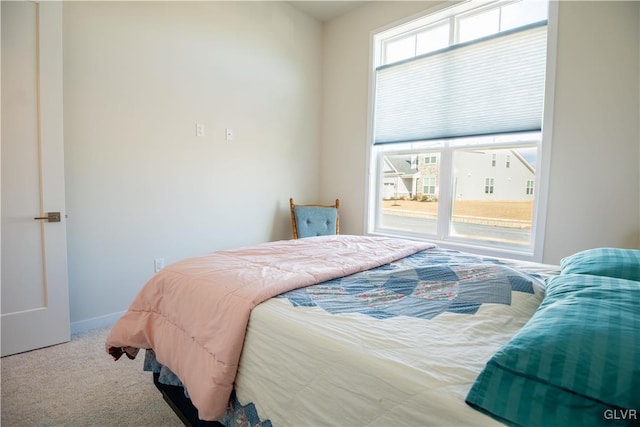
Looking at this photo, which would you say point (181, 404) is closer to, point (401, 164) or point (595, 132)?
point (401, 164)

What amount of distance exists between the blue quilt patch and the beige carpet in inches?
41.3

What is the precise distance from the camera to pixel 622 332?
2.06 ft

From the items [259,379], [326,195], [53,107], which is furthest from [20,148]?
[326,195]

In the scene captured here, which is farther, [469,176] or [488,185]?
[469,176]

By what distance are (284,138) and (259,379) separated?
306 cm

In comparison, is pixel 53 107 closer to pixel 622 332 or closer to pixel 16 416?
pixel 16 416

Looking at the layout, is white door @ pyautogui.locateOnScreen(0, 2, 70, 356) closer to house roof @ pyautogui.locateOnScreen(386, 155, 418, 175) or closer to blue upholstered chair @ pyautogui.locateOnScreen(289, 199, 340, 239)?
blue upholstered chair @ pyautogui.locateOnScreen(289, 199, 340, 239)

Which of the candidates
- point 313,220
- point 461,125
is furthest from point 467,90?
point 313,220

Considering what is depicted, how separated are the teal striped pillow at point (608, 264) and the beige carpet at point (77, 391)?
1.86 meters

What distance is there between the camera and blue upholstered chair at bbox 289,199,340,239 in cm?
365

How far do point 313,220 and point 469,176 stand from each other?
1657 mm

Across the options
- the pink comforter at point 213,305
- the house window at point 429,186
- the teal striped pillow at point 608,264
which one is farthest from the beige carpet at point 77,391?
the house window at point 429,186

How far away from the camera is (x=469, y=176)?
3094mm

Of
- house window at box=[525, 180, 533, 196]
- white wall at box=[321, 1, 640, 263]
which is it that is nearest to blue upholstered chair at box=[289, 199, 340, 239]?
house window at box=[525, 180, 533, 196]
